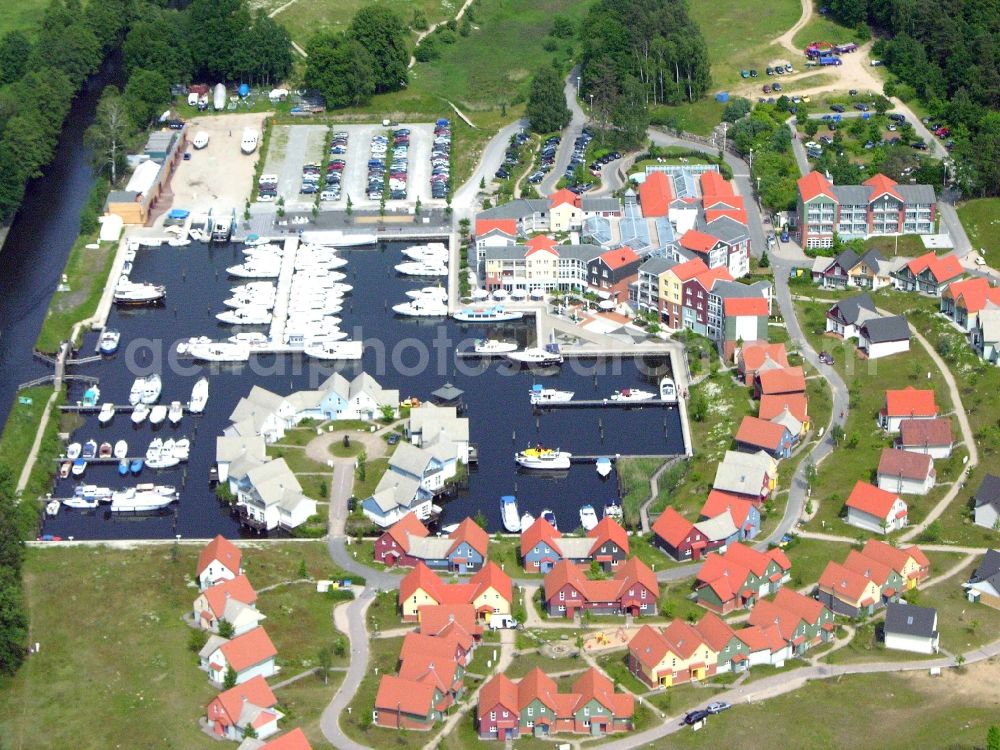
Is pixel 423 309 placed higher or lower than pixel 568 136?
lower

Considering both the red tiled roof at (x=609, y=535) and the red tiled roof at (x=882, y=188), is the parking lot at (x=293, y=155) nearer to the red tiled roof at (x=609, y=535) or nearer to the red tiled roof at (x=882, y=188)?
the red tiled roof at (x=882, y=188)

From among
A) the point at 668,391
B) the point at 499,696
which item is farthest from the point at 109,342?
the point at 499,696

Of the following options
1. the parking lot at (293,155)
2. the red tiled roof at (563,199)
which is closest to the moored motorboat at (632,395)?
the red tiled roof at (563,199)

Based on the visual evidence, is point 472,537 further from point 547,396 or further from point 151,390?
point 151,390

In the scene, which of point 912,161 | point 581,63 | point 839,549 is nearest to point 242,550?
point 839,549

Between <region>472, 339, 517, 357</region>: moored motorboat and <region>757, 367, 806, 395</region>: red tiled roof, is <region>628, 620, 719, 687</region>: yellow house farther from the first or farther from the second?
<region>472, 339, 517, 357</region>: moored motorboat

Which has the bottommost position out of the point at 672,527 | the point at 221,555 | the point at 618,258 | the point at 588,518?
the point at 588,518
